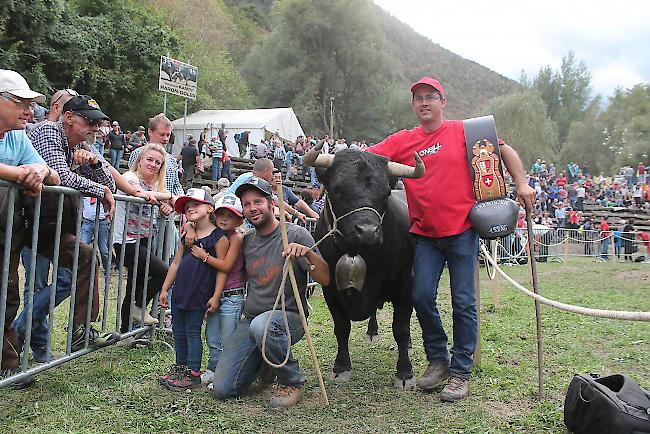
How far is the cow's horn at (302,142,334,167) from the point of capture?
14.0 ft

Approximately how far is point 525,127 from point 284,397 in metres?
59.8

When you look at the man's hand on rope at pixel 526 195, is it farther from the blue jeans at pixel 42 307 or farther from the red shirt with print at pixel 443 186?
the blue jeans at pixel 42 307

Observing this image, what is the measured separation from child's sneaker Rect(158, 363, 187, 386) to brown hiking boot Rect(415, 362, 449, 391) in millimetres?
1897

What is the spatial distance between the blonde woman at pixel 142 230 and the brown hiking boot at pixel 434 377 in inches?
99.8

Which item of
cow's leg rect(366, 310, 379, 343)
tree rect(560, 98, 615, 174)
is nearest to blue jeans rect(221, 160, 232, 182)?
cow's leg rect(366, 310, 379, 343)

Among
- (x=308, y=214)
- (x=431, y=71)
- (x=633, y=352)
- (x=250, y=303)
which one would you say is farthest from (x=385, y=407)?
(x=431, y=71)

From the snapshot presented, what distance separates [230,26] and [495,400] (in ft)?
181

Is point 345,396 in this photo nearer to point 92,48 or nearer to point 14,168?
point 14,168

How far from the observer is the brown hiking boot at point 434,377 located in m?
4.32

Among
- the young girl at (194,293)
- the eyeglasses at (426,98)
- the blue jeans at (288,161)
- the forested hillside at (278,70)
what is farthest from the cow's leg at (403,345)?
the blue jeans at (288,161)

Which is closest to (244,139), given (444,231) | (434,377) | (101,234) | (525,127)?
(101,234)

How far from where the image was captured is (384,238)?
4477 mm

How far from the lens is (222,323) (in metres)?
4.43

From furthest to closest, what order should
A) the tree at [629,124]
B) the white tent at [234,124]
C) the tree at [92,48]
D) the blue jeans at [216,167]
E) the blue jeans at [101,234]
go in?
the tree at [629,124], the white tent at [234,124], the blue jeans at [216,167], the tree at [92,48], the blue jeans at [101,234]
